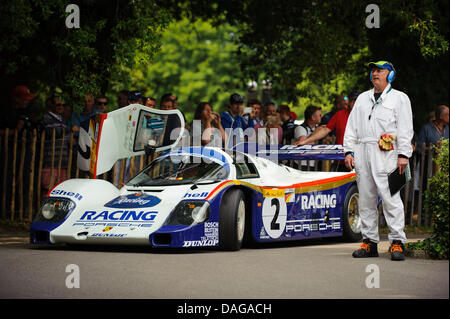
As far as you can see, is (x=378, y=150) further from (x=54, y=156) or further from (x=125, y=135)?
(x=54, y=156)

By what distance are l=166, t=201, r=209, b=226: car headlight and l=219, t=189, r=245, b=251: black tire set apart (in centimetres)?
24

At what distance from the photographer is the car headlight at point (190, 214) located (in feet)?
29.9

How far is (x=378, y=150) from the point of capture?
8758 millimetres

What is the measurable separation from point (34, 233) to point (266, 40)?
1116 centimetres

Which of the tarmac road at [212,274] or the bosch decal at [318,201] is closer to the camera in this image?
the tarmac road at [212,274]

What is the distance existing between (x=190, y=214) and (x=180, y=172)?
109 cm

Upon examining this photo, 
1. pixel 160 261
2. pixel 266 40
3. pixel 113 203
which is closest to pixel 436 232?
pixel 160 261

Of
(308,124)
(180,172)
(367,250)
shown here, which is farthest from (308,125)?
(367,250)

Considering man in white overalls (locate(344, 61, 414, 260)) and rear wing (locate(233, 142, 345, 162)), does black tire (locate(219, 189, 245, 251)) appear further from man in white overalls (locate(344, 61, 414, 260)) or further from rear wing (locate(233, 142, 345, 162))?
rear wing (locate(233, 142, 345, 162))

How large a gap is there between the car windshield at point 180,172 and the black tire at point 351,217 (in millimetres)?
2087

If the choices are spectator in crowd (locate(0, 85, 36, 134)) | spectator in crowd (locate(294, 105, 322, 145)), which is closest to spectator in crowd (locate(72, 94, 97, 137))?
spectator in crowd (locate(0, 85, 36, 134))

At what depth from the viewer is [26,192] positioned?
1307 cm

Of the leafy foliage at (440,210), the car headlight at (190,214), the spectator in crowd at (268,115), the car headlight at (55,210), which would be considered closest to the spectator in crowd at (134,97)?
the spectator in crowd at (268,115)

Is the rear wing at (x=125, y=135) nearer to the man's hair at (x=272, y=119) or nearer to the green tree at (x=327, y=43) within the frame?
the man's hair at (x=272, y=119)
